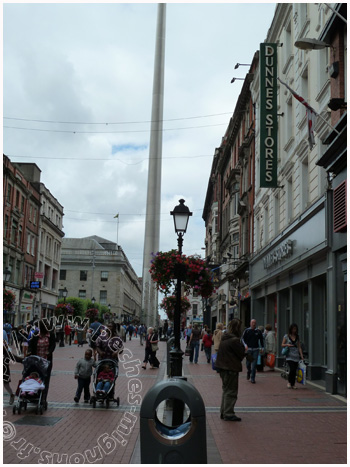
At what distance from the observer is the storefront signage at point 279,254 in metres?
20.4

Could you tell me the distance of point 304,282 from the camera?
19.2m

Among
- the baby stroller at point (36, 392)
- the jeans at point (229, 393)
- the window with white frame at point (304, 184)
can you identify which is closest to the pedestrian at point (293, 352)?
the jeans at point (229, 393)

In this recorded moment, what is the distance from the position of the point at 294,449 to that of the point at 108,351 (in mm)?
5605

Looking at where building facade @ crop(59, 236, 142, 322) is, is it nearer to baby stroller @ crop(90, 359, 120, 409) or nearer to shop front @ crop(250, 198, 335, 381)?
shop front @ crop(250, 198, 335, 381)

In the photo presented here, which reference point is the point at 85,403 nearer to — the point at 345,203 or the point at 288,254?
the point at 345,203

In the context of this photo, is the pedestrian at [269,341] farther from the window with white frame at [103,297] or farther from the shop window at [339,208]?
the window with white frame at [103,297]

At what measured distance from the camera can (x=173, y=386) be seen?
5.35 metres

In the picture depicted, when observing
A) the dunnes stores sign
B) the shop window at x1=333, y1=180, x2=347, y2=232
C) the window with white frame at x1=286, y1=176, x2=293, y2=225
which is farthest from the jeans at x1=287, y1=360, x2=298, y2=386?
the dunnes stores sign

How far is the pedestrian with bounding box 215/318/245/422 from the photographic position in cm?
1029

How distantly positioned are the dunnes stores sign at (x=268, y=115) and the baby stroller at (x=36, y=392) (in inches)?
550

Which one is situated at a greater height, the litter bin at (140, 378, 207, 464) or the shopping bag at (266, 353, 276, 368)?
the litter bin at (140, 378, 207, 464)

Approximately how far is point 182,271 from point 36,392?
4460mm

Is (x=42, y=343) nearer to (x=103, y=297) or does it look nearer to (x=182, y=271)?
(x=182, y=271)

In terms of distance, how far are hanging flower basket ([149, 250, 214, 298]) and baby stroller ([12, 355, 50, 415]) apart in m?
3.56
